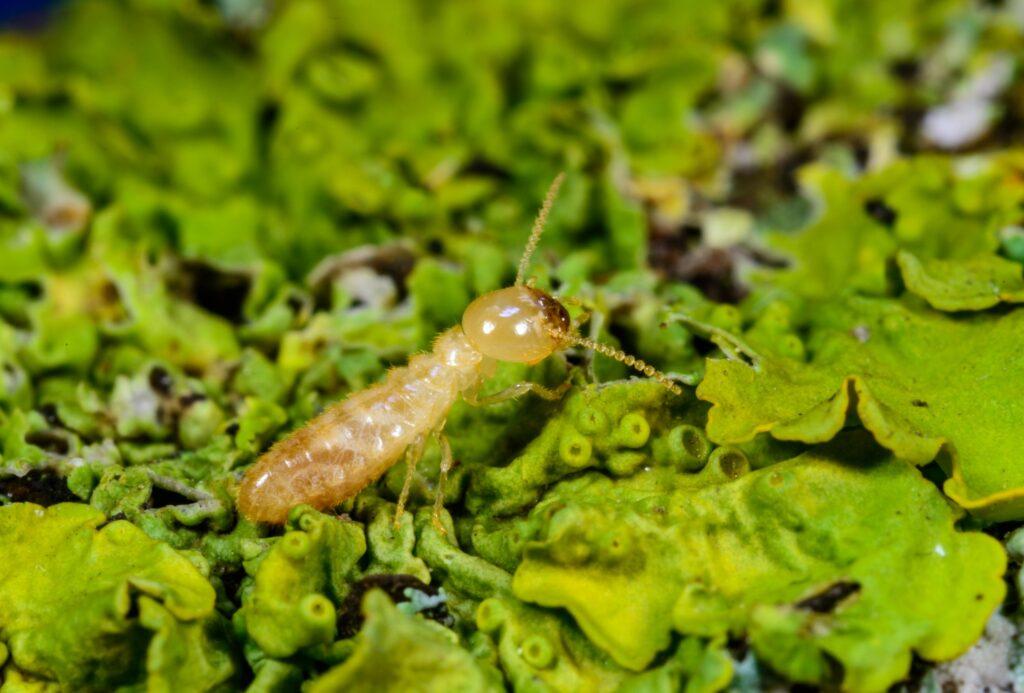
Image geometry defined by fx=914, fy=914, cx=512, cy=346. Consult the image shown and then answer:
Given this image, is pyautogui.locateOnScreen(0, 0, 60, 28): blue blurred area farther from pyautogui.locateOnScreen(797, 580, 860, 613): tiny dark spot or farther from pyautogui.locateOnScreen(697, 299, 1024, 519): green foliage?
pyautogui.locateOnScreen(797, 580, 860, 613): tiny dark spot

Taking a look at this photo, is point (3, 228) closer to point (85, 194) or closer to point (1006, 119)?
point (85, 194)

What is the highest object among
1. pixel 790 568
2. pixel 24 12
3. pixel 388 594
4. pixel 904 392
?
pixel 24 12

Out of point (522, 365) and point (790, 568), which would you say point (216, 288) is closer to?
point (522, 365)

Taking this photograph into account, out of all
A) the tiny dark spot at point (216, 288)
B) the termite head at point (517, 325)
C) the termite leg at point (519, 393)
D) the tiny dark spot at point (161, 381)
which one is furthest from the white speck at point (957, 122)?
the tiny dark spot at point (161, 381)

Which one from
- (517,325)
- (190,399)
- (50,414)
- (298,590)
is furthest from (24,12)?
(298,590)

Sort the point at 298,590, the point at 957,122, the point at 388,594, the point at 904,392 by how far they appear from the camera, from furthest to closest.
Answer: the point at 957,122, the point at 904,392, the point at 388,594, the point at 298,590

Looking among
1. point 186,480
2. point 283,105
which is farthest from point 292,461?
point 283,105
